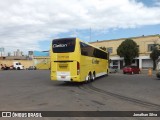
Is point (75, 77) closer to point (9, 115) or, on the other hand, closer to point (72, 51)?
point (72, 51)

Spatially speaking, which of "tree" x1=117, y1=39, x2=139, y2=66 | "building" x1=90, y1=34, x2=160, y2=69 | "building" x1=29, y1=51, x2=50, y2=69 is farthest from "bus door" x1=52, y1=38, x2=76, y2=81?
"building" x1=29, y1=51, x2=50, y2=69

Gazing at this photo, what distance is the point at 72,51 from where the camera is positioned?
867 inches

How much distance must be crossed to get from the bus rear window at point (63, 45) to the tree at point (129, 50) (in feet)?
163

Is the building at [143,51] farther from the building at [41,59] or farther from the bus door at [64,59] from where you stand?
the bus door at [64,59]

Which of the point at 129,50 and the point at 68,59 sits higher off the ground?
the point at 129,50

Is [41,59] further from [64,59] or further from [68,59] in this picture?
[68,59]

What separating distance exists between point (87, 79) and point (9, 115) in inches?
601

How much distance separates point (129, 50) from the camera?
70375 millimetres

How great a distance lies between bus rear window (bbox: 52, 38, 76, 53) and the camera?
22.1 m

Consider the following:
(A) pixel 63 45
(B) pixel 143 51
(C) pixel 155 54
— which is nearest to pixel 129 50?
(B) pixel 143 51

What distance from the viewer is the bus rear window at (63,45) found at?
22.1 meters

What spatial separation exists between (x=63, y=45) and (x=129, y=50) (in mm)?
49831

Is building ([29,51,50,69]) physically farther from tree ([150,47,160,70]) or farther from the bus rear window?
the bus rear window

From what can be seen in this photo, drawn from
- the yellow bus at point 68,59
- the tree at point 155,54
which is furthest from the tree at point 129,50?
the yellow bus at point 68,59
